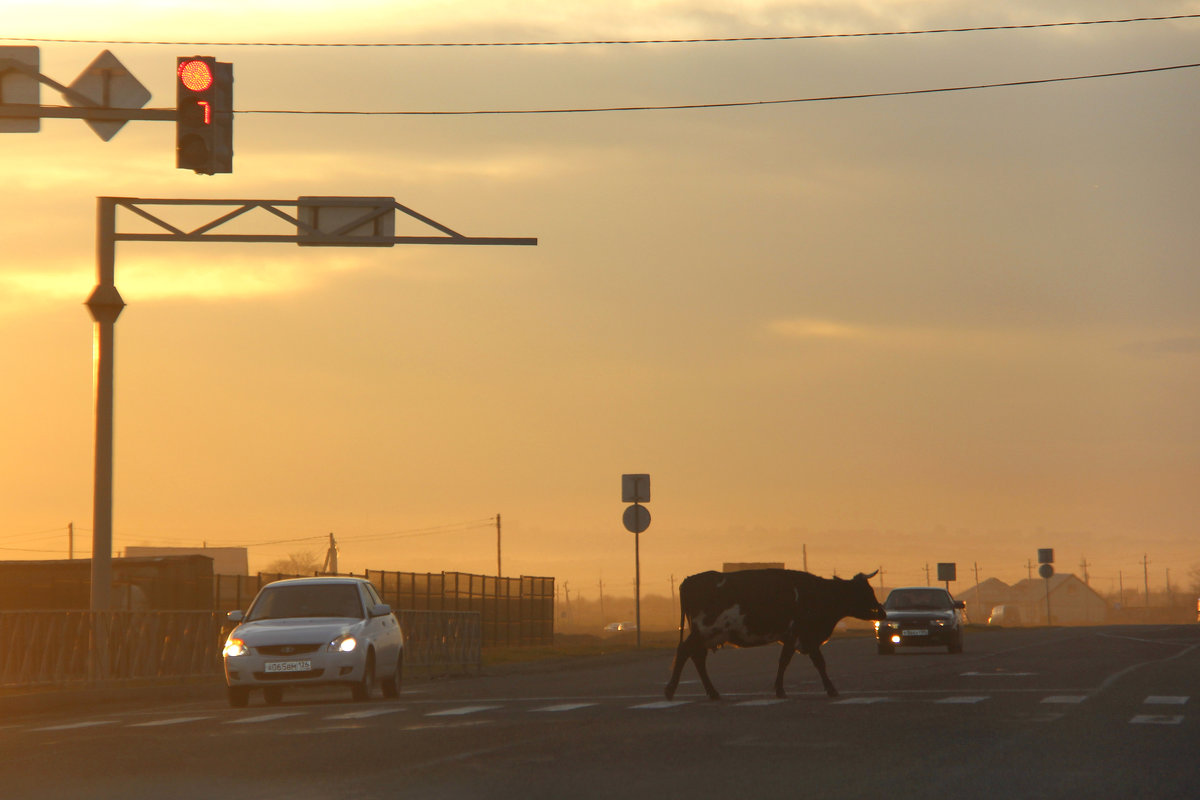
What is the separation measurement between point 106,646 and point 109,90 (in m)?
9.36

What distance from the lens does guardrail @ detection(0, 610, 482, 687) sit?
23562 mm

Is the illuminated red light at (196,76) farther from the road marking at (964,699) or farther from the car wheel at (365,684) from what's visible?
the road marking at (964,699)

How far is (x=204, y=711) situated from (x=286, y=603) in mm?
2342

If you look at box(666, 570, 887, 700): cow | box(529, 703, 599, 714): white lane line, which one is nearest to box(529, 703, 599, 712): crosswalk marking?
box(529, 703, 599, 714): white lane line

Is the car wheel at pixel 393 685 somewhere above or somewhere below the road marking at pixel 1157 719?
above

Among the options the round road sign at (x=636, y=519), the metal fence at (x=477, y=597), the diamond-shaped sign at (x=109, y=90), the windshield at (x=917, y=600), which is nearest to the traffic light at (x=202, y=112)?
the diamond-shaped sign at (x=109, y=90)

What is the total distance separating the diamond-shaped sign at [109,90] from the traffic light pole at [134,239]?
4542mm

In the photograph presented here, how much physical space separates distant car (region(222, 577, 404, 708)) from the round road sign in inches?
637

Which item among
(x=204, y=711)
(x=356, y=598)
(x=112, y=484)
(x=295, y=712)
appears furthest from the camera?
(x=112, y=484)

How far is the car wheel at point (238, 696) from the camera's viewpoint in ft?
69.4

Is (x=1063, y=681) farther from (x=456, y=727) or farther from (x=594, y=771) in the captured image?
(x=594, y=771)

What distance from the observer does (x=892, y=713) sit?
17.1m

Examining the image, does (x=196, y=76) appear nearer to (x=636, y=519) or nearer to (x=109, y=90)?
(x=109, y=90)

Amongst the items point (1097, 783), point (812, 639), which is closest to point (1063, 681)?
point (812, 639)
